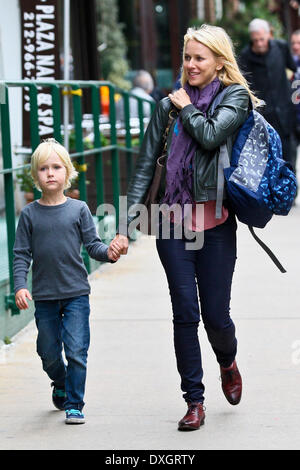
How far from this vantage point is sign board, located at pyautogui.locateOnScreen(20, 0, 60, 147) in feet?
31.3

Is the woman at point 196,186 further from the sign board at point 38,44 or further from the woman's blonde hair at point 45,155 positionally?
the sign board at point 38,44

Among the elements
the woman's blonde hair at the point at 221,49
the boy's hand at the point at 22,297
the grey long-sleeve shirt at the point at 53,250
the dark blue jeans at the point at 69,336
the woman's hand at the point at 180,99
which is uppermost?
the woman's blonde hair at the point at 221,49

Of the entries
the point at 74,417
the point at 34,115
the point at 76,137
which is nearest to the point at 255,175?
the point at 74,417

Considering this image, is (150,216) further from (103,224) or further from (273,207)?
(103,224)

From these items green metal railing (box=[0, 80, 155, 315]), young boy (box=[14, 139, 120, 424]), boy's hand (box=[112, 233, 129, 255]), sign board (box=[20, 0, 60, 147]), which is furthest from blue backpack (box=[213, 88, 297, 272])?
sign board (box=[20, 0, 60, 147])

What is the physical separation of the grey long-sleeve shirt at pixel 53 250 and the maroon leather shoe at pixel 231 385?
2.56 feet

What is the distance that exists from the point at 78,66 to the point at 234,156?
11792mm

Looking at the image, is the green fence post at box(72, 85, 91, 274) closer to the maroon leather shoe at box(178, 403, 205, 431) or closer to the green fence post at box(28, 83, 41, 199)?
the green fence post at box(28, 83, 41, 199)

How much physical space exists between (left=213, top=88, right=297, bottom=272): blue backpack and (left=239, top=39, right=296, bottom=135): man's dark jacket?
22.9 feet

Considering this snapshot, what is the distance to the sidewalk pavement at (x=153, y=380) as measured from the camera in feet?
16.1

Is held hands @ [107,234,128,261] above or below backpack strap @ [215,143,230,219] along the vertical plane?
below

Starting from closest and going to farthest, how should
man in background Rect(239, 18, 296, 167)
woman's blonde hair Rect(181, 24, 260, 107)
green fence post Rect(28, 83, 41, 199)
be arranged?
woman's blonde hair Rect(181, 24, 260, 107) → green fence post Rect(28, 83, 41, 199) → man in background Rect(239, 18, 296, 167)

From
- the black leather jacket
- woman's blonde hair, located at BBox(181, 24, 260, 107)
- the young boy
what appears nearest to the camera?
the black leather jacket

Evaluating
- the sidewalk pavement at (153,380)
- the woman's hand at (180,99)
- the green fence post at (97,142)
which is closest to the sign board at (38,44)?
the green fence post at (97,142)
